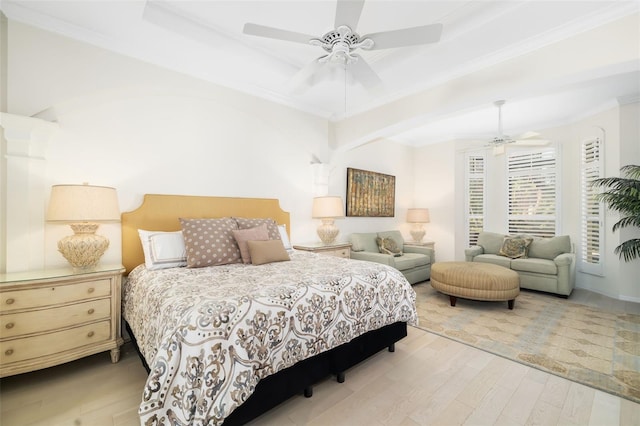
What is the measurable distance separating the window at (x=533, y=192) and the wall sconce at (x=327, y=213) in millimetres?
3590

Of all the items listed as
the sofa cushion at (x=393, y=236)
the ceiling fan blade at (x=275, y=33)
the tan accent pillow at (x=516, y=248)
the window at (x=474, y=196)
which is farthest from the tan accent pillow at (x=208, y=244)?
the window at (x=474, y=196)

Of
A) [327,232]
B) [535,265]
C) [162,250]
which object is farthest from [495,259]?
[162,250]

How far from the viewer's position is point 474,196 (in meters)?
5.71

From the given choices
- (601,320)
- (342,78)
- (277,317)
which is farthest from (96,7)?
(601,320)

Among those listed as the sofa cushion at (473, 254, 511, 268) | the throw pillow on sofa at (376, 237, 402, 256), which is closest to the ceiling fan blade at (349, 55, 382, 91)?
the throw pillow on sofa at (376, 237, 402, 256)

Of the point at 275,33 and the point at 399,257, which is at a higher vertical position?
the point at 275,33

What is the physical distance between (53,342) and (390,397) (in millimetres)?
2450

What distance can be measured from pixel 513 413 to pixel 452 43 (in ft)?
10.1

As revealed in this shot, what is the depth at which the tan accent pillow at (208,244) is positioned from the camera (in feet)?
8.27

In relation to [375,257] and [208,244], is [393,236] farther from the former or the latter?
[208,244]

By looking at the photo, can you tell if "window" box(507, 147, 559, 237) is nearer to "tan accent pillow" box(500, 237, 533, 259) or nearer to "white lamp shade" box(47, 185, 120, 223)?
"tan accent pillow" box(500, 237, 533, 259)

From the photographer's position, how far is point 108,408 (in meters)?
1.79

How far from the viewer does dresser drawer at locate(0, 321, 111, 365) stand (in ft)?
6.20

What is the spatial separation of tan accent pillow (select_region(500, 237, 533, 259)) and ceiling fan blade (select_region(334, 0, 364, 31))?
14.7ft
